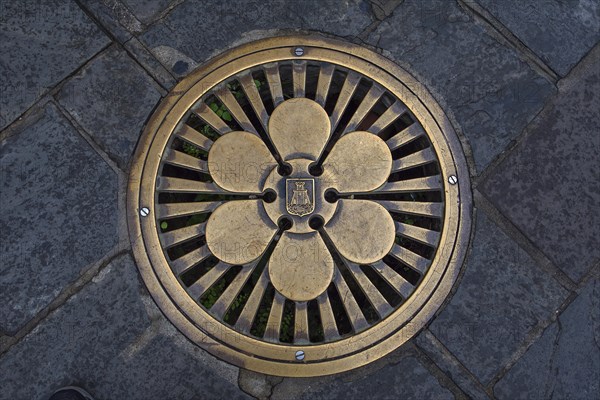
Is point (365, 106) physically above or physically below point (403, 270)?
above

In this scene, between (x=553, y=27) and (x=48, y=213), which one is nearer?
(x=48, y=213)

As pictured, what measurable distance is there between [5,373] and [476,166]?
154cm

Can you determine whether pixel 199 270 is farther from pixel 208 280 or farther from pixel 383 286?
pixel 383 286

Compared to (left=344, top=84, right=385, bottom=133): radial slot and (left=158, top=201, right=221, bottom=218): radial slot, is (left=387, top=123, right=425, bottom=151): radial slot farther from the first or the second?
(left=158, top=201, right=221, bottom=218): radial slot

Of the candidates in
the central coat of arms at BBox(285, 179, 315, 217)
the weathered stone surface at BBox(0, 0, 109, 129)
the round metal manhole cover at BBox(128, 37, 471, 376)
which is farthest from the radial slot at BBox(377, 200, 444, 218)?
the weathered stone surface at BBox(0, 0, 109, 129)

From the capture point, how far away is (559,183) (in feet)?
5.37

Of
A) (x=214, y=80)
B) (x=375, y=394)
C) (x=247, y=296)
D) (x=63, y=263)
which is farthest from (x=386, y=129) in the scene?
(x=63, y=263)

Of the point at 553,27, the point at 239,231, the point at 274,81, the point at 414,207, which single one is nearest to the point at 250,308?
the point at 239,231

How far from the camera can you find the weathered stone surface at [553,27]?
1.68m

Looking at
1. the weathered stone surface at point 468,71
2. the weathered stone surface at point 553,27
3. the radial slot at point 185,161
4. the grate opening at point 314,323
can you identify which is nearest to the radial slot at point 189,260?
the radial slot at point 185,161

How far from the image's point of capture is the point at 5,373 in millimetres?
1493

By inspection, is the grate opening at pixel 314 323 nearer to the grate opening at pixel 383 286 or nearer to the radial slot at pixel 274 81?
the grate opening at pixel 383 286

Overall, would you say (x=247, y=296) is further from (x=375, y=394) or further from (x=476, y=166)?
(x=476, y=166)

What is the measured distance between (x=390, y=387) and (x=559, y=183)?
0.83 m
